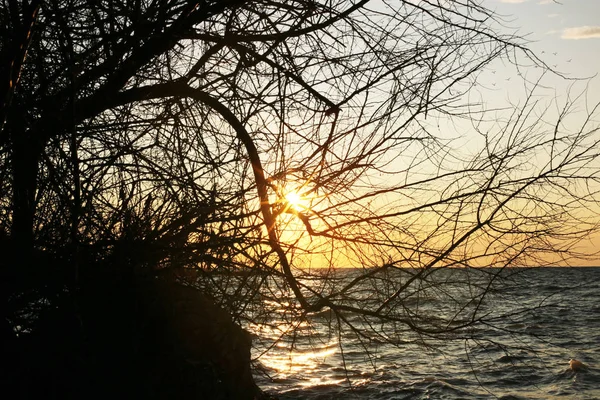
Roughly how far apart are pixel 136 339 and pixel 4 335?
75 cm

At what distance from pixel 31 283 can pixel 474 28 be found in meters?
3.15

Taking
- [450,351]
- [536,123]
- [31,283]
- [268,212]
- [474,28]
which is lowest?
[450,351]

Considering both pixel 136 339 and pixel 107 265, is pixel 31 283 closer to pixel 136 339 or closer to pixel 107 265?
pixel 107 265

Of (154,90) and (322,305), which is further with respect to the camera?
(154,90)

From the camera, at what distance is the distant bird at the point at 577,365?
1480 cm

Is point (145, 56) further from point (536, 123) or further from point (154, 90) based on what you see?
point (536, 123)

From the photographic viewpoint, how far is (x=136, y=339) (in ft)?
12.7

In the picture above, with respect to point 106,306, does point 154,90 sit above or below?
above

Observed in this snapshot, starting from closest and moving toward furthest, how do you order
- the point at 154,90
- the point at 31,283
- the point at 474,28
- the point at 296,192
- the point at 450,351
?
the point at 31,283
the point at 296,192
the point at 474,28
the point at 154,90
the point at 450,351

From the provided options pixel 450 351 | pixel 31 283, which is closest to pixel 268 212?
pixel 31 283

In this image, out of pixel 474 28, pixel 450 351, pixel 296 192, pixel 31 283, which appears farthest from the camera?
pixel 450 351

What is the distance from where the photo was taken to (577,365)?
15.1 metres

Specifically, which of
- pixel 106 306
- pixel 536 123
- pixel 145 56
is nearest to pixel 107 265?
pixel 106 306

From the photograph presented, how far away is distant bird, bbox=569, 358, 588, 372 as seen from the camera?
14.8 meters
